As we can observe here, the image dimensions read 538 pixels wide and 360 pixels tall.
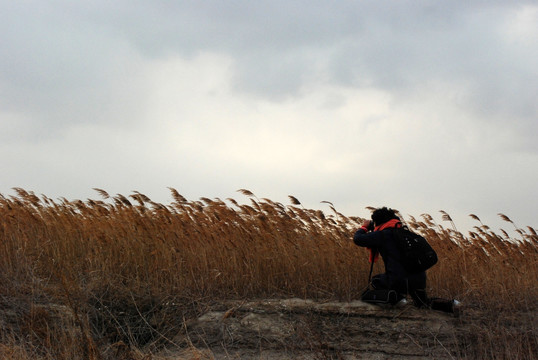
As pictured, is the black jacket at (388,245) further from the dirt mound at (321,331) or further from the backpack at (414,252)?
the dirt mound at (321,331)

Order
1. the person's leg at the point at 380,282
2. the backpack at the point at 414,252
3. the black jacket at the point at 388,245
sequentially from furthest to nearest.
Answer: the person's leg at the point at 380,282 → the black jacket at the point at 388,245 → the backpack at the point at 414,252

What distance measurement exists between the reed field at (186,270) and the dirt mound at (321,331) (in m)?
0.29

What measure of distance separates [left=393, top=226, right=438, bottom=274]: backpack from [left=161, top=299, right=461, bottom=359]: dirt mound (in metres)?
0.86

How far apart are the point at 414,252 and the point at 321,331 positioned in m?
1.59

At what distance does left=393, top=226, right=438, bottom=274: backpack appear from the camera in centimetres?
690

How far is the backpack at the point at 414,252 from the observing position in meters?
6.90

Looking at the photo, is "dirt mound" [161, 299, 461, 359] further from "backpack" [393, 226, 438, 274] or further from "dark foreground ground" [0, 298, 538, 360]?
"backpack" [393, 226, 438, 274]

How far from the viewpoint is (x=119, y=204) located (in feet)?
32.8

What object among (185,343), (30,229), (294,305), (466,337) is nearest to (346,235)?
(294,305)

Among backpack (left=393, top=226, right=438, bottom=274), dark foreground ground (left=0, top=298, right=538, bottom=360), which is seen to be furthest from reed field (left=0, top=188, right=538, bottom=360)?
backpack (left=393, top=226, right=438, bottom=274)

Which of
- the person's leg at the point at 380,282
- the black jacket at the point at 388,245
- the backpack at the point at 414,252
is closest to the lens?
the backpack at the point at 414,252

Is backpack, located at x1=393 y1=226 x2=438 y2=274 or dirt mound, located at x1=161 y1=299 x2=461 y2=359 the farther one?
dirt mound, located at x1=161 y1=299 x2=461 y2=359

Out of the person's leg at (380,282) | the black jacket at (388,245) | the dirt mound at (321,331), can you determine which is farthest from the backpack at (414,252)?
the dirt mound at (321,331)

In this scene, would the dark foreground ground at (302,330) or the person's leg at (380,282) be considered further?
the person's leg at (380,282)
